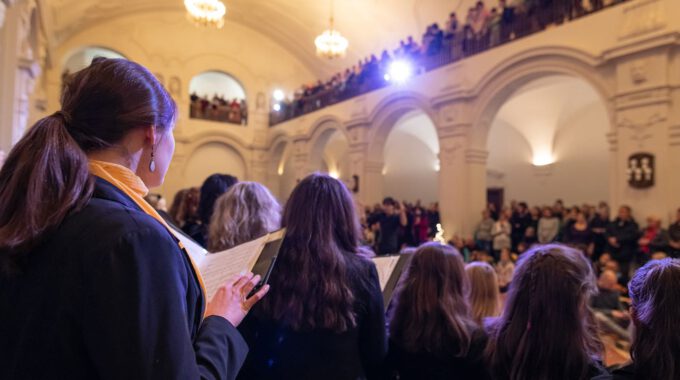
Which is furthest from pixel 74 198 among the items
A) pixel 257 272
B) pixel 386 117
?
pixel 386 117

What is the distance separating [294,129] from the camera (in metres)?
17.8

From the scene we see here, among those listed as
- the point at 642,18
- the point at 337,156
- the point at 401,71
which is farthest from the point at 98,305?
the point at 337,156

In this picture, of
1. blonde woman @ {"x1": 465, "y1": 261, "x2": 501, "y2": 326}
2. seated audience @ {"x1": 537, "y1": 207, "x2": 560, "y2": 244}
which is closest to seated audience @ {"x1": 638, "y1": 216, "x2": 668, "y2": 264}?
seated audience @ {"x1": 537, "y1": 207, "x2": 560, "y2": 244}

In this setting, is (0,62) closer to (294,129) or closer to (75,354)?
(75,354)

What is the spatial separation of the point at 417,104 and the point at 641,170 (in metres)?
5.63

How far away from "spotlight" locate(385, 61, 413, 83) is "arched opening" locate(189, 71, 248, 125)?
9.45 metres

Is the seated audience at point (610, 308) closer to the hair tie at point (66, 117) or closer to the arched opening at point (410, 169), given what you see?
the hair tie at point (66, 117)

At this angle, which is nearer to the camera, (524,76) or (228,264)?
(228,264)

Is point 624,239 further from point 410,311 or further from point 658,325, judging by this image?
point 658,325

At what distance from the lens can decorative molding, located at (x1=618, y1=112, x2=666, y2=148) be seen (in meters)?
7.14

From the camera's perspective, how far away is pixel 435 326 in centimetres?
214

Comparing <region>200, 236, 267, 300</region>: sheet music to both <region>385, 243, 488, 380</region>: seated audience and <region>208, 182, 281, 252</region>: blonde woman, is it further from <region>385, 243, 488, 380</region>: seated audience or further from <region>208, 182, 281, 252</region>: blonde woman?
<region>385, 243, 488, 380</region>: seated audience

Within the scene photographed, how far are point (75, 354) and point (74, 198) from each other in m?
0.28

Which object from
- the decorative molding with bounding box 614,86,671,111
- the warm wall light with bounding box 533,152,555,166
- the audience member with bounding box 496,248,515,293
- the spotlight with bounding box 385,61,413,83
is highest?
the spotlight with bounding box 385,61,413,83
